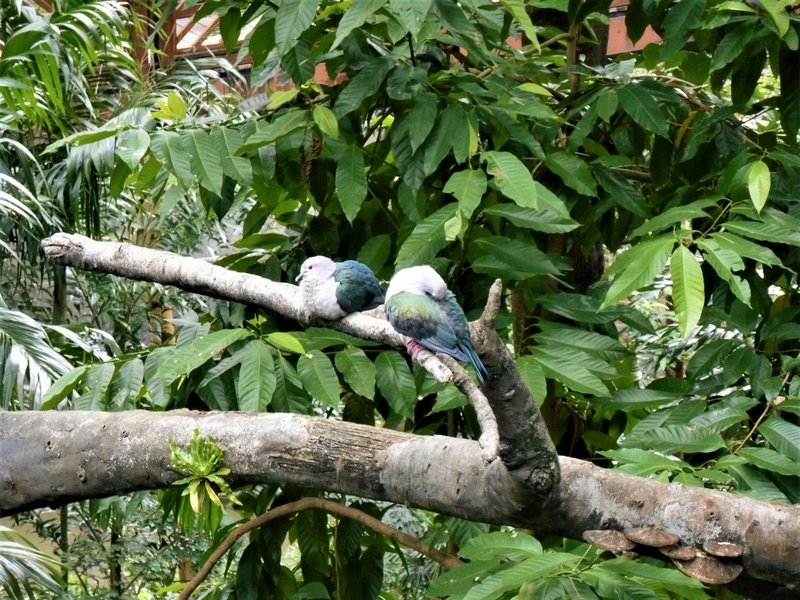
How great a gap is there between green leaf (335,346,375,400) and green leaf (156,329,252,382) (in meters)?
0.16

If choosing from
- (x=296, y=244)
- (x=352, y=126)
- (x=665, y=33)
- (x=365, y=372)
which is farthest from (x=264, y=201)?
(x=665, y=33)

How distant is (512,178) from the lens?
113 centimetres

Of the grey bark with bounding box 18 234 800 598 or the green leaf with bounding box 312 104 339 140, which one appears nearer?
the grey bark with bounding box 18 234 800 598

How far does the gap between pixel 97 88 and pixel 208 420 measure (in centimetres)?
273

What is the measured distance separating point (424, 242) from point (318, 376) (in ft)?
0.79

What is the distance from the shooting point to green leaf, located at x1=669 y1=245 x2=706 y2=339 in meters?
0.98

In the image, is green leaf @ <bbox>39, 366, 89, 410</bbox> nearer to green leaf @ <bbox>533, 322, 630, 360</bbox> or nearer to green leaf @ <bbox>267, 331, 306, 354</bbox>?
green leaf @ <bbox>267, 331, 306, 354</bbox>

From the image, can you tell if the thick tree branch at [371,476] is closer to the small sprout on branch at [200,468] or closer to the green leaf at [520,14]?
the small sprout on branch at [200,468]

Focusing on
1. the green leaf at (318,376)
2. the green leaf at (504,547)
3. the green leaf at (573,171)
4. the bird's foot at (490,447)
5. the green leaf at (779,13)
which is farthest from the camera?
the green leaf at (573,171)

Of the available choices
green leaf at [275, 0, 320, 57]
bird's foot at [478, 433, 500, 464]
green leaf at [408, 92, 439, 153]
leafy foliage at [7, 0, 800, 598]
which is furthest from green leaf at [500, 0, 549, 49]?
bird's foot at [478, 433, 500, 464]

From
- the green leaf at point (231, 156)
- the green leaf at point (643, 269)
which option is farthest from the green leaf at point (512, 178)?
the green leaf at point (231, 156)

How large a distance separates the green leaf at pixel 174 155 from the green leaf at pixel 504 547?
2.16ft

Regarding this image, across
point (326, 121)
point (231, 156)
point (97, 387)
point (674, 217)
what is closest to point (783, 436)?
point (674, 217)

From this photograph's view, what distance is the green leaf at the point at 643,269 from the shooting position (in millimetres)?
1032
